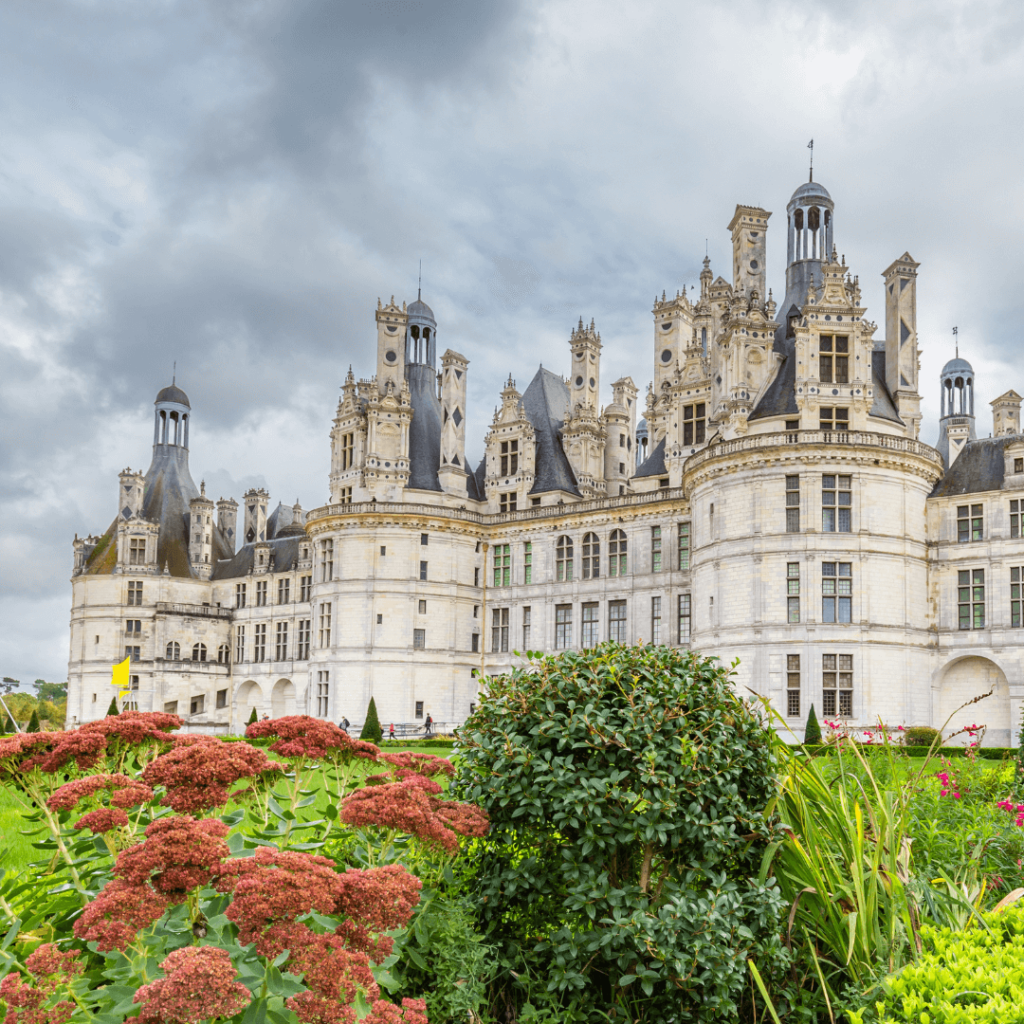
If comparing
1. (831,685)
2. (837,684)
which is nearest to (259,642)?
(831,685)

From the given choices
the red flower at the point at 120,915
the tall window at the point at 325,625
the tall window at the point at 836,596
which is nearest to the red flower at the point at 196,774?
the red flower at the point at 120,915

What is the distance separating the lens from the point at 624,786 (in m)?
6.48

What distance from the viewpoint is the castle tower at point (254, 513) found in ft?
210

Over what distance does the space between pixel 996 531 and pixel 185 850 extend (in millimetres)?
35990

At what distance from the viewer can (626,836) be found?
6.29 meters

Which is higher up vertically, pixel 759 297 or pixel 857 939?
pixel 759 297

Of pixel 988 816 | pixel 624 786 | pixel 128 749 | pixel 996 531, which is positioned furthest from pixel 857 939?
pixel 996 531

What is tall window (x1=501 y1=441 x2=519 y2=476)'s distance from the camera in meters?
47.1

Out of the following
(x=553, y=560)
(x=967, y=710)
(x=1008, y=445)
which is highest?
(x=1008, y=445)

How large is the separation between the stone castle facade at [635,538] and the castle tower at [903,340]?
0.09 meters

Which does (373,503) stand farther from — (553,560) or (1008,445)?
(1008,445)

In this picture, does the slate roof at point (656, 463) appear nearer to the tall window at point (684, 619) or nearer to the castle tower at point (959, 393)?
the tall window at point (684, 619)

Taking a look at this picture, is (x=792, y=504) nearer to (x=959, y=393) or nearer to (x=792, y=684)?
(x=792, y=684)

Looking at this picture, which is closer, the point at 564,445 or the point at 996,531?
the point at 996,531
